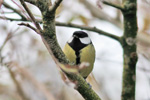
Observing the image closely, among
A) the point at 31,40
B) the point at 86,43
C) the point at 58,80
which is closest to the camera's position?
the point at 86,43

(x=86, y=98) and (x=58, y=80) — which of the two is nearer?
(x=86, y=98)

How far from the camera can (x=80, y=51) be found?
1.37 m

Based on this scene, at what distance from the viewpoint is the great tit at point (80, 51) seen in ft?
4.34

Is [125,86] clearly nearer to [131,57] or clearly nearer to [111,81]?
[131,57]

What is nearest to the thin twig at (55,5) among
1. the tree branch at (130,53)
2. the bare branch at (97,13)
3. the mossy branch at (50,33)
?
the mossy branch at (50,33)

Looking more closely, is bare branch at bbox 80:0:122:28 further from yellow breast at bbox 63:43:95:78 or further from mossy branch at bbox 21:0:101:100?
mossy branch at bbox 21:0:101:100

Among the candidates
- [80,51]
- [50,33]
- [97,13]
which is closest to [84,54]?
[80,51]

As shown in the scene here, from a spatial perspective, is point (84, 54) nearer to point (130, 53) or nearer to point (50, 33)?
point (130, 53)

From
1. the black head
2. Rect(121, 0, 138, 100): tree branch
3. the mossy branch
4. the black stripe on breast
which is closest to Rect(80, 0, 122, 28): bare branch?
the black head

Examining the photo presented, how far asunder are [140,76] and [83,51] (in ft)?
5.68

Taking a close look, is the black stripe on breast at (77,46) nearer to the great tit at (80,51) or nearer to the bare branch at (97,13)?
the great tit at (80,51)

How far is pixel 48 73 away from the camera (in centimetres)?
292

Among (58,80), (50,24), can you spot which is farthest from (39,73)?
(50,24)

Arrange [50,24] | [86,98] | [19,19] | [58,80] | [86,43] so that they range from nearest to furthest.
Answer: [50,24], [86,98], [19,19], [86,43], [58,80]
